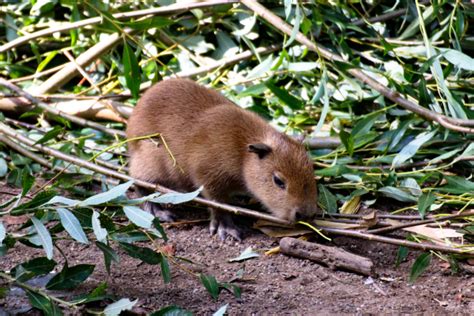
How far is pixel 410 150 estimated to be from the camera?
598cm

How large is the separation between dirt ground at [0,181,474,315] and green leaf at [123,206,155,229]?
47cm

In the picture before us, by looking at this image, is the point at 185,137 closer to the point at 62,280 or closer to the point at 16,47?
the point at 62,280

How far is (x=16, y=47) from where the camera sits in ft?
25.7

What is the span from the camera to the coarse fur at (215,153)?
18.6 feet

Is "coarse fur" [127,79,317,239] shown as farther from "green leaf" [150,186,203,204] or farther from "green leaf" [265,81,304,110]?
"green leaf" [150,186,203,204]

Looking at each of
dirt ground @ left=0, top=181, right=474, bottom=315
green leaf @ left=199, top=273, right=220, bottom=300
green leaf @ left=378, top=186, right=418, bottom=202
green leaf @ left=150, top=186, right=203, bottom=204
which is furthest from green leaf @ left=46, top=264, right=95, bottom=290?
green leaf @ left=378, top=186, right=418, bottom=202

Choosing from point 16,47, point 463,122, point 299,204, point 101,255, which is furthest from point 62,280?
point 16,47

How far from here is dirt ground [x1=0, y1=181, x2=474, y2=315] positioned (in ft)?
14.6

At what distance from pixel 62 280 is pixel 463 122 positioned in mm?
2932

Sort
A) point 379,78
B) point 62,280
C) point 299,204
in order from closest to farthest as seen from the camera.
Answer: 1. point 62,280
2. point 299,204
3. point 379,78

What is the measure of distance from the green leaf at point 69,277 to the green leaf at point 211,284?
25.6 inches

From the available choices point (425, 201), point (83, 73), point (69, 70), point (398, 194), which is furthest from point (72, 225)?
point (69, 70)

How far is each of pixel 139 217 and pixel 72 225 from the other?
38 cm

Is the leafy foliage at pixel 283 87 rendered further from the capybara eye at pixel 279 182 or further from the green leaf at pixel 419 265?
the capybara eye at pixel 279 182
